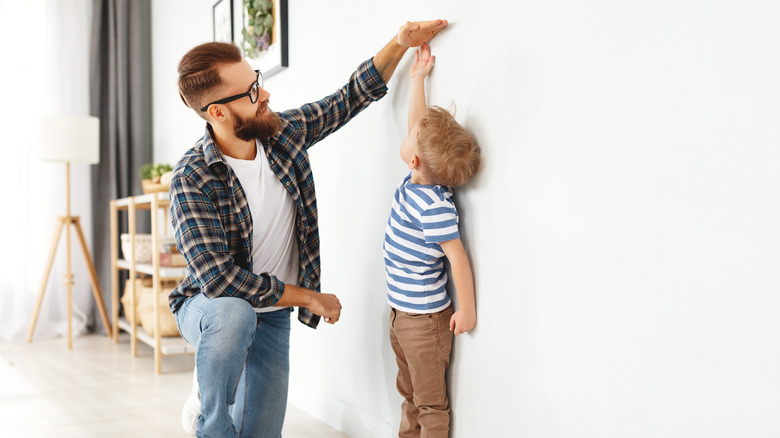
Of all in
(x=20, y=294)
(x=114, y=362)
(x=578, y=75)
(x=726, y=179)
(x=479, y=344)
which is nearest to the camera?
(x=726, y=179)

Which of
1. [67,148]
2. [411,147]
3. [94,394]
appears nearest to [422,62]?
[411,147]

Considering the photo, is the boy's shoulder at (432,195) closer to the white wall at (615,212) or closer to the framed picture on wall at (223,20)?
the white wall at (615,212)

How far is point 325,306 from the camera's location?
1471 millimetres

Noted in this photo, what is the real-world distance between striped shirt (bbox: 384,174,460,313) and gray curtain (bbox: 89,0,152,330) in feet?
9.60

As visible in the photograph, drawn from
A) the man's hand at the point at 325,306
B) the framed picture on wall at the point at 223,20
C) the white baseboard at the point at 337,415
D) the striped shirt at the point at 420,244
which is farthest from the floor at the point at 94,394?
the framed picture on wall at the point at 223,20

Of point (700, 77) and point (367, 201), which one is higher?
point (700, 77)

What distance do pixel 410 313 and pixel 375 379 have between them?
41cm

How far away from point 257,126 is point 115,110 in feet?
9.25

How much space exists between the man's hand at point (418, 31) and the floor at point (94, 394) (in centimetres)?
114

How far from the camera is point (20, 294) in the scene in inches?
142

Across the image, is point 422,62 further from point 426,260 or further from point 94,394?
point 94,394

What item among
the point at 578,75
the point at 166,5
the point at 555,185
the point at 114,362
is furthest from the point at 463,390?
the point at 166,5

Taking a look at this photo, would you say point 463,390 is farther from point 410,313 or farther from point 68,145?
point 68,145

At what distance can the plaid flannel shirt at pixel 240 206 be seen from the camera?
4.48 feet
